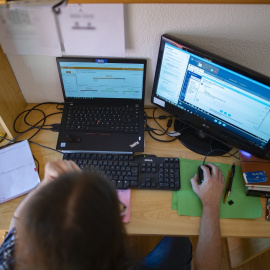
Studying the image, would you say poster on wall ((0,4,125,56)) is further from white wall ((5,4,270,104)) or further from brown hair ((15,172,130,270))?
brown hair ((15,172,130,270))

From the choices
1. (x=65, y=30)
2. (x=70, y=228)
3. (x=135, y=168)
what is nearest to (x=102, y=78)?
(x=65, y=30)

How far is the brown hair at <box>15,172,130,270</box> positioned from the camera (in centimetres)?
46

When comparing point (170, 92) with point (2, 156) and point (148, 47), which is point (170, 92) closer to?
point (148, 47)

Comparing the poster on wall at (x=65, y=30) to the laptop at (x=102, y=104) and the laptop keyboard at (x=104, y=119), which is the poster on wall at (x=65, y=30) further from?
the laptop keyboard at (x=104, y=119)

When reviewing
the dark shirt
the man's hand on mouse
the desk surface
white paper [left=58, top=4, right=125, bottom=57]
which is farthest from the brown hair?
white paper [left=58, top=4, right=125, bottom=57]

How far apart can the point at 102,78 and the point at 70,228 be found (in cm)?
69

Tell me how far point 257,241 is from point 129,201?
82cm

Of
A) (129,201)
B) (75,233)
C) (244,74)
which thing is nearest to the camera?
(75,233)

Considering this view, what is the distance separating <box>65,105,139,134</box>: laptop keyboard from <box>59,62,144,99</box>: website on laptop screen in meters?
0.06

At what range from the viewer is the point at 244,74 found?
2.59ft

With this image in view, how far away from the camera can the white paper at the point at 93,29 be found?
0.82m

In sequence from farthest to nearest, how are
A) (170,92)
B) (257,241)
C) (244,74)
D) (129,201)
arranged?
(257,241)
(170,92)
(129,201)
(244,74)

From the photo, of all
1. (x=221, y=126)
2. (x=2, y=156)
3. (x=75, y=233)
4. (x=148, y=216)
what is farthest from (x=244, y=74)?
(x=2, y=156)

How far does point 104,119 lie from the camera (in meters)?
1.07
